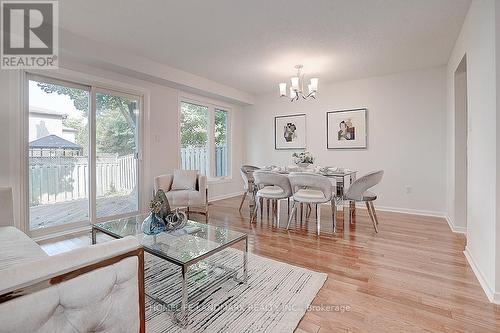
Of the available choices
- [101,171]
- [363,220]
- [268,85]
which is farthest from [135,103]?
[363,220]

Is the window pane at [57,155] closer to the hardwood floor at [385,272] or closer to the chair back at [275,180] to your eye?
the hardwood floor at [385,272]

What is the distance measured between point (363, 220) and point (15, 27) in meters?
5.00

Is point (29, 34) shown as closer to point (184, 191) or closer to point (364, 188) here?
point (184, 191)

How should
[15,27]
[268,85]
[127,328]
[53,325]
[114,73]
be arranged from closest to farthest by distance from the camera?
[53,325] → [127,328] → [15,27] → [114,73] → [268,85]

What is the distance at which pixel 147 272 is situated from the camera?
2.21 m

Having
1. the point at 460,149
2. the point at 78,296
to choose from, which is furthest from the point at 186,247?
the point at 460,149

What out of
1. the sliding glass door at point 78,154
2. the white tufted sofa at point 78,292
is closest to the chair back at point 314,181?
the white tufted sofa at point 78,292

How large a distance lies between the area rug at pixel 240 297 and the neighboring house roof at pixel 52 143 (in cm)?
213

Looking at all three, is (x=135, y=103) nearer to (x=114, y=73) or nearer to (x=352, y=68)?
(x=114, y=73)

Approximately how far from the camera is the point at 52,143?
10.7 feet

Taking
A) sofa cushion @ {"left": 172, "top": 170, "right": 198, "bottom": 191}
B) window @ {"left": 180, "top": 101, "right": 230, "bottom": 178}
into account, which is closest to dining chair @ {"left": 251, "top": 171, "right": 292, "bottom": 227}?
sofa cushion @ {"left": 172, "top": 170, "right": 198, "bottom": 191}

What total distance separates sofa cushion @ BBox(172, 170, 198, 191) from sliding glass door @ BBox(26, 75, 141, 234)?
0.65m

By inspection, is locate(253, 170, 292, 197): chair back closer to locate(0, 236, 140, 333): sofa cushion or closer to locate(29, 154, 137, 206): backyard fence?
locate(29, 154, 137, 206): backyard fence

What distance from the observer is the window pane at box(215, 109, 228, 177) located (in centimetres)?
590
